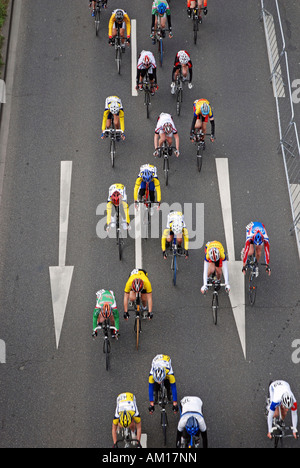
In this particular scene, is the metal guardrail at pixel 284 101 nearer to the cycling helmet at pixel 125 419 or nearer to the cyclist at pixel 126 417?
the cyclist at pixel 126 417

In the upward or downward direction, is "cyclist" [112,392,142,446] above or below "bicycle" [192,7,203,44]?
below

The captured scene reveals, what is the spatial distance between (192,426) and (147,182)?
249 inches

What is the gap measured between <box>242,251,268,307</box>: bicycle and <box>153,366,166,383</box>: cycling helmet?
12.0 feet

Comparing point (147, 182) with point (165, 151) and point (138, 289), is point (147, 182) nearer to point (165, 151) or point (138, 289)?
point (165, 151)

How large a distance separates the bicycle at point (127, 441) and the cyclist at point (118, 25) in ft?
38.5

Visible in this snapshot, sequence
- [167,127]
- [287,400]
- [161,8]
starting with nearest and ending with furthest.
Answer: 1. [287,400]
2. [167,127]
3. [161,8]

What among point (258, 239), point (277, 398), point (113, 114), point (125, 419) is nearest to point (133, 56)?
point (113, 114)

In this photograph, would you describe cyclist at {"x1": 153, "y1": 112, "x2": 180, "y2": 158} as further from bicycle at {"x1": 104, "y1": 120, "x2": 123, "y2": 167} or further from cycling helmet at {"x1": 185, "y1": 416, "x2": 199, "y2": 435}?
cycling helmet at {"x1": 185, "y1": 416, "x2": 199, "y2": 435}

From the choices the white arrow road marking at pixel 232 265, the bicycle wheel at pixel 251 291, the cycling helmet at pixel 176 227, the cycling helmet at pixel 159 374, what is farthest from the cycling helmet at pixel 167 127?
the cycling helmet at pixel 159 374

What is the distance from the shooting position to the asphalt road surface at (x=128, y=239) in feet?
49.6

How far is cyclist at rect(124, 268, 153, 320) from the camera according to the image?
49.0ft

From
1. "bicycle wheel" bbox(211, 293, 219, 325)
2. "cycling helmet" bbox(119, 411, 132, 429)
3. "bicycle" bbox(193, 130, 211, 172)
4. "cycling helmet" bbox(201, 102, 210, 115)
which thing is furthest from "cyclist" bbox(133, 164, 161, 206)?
"cycling helmet" bbox(119, 411, 132, 429)

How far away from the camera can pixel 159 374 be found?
13.7 m
